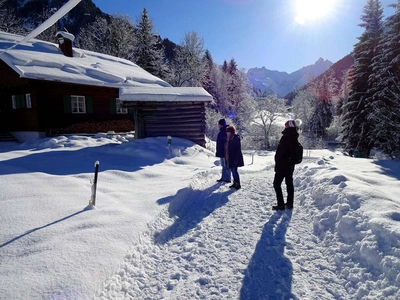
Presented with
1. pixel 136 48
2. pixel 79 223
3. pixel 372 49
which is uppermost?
pixel 136 48

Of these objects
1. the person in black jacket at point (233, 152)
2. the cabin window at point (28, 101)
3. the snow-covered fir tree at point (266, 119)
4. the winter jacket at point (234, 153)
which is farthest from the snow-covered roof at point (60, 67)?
the snow-covered fir tree at point (266, 119)

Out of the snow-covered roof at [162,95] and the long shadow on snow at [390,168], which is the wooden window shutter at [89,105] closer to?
the snow-covered roof at [162,95]

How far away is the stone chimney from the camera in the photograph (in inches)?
777

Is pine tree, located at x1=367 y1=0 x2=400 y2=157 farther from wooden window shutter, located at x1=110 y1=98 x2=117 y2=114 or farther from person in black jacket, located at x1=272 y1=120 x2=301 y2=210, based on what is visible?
wooden window shutter, located at x1=110 y1=98 x2=117 y2=114

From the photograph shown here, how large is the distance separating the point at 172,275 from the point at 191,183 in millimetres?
3712

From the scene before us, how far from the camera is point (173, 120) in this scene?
13492 millimetres

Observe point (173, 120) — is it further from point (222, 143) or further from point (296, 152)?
point (296, 152)

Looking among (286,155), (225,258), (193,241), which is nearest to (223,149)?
(286,155)

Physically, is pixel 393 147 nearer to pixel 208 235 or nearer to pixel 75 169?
pixel 208 235

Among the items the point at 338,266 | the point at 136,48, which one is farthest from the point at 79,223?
the point at 136,48

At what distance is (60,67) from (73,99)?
7.36 feet

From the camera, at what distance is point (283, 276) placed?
10.3 feet

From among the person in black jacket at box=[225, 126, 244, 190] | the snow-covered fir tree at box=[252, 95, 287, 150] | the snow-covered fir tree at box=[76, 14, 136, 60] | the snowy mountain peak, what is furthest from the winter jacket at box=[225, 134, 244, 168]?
the snowy mountain peak

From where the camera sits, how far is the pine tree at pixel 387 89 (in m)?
14.9
